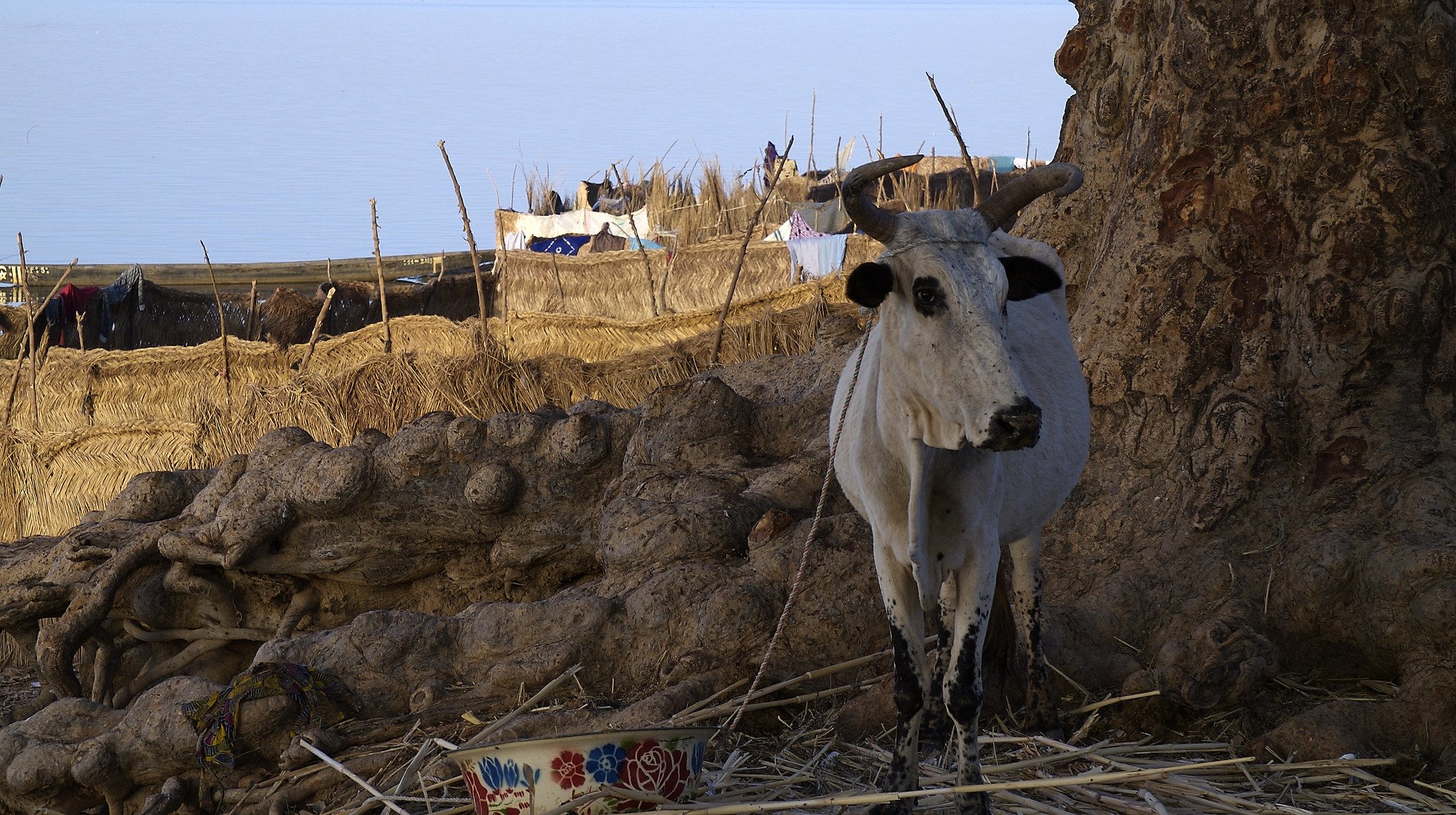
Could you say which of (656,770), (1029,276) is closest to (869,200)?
(1029,276)

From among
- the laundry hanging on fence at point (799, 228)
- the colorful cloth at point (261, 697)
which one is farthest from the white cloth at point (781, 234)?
the colorful cloth at point (261, 697)

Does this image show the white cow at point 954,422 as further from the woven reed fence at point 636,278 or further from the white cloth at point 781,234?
the white cloth at point 781,234

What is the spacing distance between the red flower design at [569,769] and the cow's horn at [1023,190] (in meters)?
2.08

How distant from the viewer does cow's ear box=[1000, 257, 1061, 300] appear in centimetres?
356

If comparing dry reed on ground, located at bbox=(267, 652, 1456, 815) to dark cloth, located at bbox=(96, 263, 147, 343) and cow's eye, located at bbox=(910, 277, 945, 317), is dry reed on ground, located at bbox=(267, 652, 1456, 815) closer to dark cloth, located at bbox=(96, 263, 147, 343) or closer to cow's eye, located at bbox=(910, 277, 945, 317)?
cow's eye, located at bbox=(910, 277, 945, 317)

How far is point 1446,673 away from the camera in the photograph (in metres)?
4.58

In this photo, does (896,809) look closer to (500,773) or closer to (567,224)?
(500,773)

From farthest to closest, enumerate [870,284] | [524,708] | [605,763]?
[524,708], [605,763], [870,284]

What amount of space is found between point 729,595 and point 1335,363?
2.85 m

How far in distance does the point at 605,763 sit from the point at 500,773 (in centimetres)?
38

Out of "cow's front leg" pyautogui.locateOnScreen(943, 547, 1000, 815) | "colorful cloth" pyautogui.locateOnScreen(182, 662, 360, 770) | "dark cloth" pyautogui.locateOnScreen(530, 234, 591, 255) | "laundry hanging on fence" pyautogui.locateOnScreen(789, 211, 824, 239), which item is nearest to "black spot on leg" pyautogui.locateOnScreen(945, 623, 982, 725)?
"cow's front leg" pyautogui.locateOnScreen(943, 547, 1000, 815)

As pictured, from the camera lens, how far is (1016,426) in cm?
324

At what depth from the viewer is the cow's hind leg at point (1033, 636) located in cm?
500

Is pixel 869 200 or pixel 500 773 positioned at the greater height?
pixel 869 200
